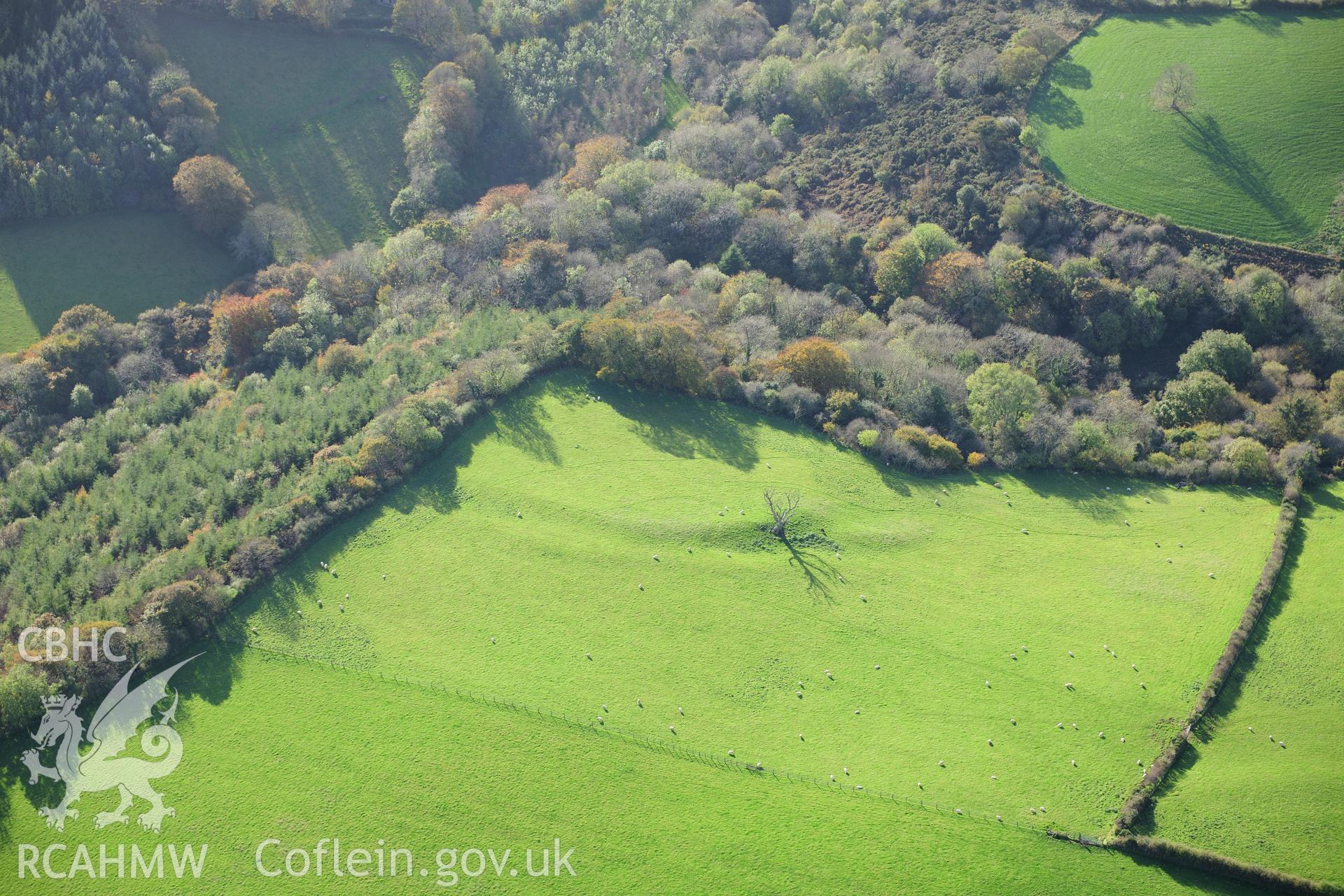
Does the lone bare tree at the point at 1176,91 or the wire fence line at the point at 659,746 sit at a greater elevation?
the lone bare tree at the point at 1176,91

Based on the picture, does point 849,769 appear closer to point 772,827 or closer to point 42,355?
point 772,827

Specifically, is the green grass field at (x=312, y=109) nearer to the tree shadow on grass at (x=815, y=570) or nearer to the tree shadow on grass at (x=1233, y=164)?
the tree shadow on grass at (x=815, y=570)

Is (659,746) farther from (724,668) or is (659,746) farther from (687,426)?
(687,426)

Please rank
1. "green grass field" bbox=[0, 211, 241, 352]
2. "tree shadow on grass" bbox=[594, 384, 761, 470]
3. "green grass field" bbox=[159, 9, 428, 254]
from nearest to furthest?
"tree shadow on grass" bbox=[594, 384, 761, 470]
"green grass field" bbox=[0, 211, 241, 352]
"green grass field" bbox=[159, 9, 428, 254]

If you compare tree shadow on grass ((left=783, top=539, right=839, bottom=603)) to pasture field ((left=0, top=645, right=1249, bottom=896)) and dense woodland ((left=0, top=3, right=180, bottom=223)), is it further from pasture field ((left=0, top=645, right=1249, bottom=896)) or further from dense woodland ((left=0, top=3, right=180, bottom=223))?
dense woodland ((left=0, top=3, right=180, bottom=223))

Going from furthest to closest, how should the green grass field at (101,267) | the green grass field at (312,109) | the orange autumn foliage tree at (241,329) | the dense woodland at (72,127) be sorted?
the green grass field at (312,109) < the dense woodland at (72,127) < the green grass field at (101,267) < the orange autumn foliage tree at (241,329)

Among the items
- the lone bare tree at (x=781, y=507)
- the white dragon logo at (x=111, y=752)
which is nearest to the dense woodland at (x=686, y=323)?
the white dragon logo at (x=111, y=752)

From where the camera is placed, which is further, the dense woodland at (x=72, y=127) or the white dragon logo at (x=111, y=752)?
the dense woodland at (x=72, y=127)

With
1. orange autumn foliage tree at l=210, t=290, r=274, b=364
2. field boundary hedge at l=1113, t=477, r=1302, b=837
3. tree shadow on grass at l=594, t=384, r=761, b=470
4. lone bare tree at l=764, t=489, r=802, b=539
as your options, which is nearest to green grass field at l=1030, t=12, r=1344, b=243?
field boundary hedge at l=1113, t=477, r=1302, b=837
